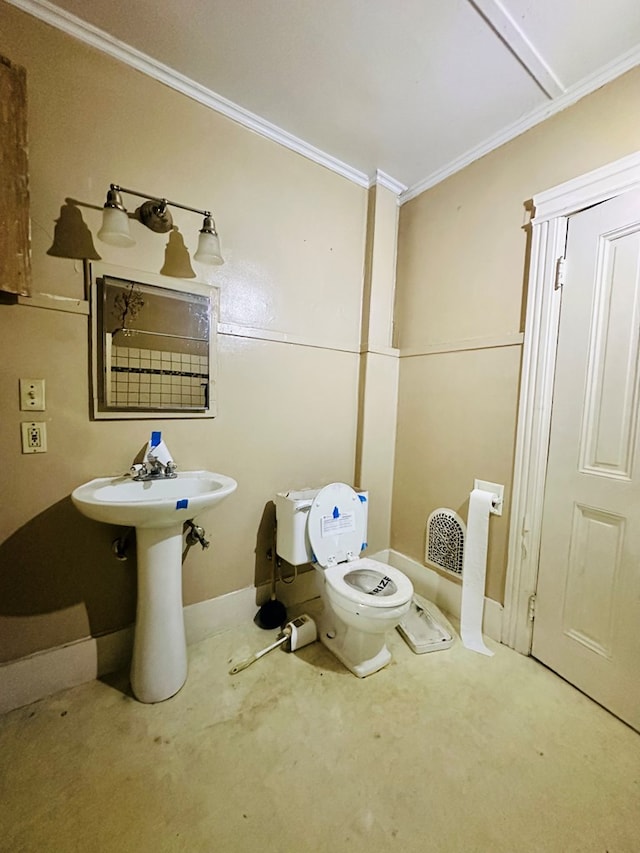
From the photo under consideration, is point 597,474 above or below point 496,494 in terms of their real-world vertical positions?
above

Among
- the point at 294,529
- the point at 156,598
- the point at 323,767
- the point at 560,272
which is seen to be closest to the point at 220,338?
the point at 294,529

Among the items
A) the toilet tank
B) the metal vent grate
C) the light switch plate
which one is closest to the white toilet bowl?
the toilet tank

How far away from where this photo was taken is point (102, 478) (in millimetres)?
1409

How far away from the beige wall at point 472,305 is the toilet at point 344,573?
20.4 inches

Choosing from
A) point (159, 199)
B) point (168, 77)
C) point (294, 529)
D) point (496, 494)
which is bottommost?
point (294, 529)

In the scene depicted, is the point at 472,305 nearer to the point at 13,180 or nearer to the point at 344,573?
the point at 344,573

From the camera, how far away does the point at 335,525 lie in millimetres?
1721

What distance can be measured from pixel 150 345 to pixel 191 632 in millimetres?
1370

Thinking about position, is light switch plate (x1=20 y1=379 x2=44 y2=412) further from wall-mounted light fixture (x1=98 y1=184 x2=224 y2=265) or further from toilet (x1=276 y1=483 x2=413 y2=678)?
toilet (x1=276 y1=483 x2=413 y2=678)

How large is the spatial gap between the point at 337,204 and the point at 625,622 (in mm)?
2374

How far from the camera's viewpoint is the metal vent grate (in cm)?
190

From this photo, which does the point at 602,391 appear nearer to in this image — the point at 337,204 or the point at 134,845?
the point at 337,204

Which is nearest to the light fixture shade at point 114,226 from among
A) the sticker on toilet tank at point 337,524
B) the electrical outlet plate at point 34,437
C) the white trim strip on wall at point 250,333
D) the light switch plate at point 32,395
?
the white trim strip on wall at point 250,333

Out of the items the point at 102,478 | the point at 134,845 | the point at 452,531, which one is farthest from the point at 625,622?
the point at 102,478
